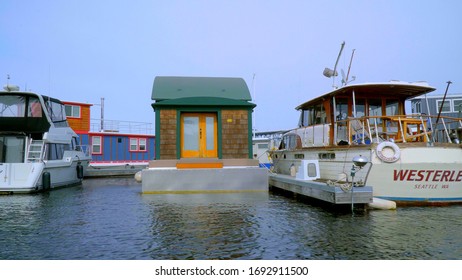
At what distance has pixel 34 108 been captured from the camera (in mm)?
16391

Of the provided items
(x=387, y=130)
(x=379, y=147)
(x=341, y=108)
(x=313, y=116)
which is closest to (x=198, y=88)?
(x=313, y=116)

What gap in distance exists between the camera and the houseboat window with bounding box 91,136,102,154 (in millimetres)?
27297

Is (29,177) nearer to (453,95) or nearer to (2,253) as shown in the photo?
(2,253)

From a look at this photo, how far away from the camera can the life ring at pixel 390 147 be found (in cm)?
1038

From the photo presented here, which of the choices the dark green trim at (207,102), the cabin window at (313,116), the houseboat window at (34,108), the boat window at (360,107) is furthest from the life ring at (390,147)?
the houseboat window at (34,108)

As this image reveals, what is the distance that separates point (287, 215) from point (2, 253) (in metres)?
6.19

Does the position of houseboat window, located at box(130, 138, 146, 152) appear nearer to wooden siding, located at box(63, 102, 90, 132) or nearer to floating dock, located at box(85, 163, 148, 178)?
floating dock, located at box(85, 163, 148, 178)

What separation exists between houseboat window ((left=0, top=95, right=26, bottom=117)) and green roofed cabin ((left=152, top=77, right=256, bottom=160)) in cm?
657

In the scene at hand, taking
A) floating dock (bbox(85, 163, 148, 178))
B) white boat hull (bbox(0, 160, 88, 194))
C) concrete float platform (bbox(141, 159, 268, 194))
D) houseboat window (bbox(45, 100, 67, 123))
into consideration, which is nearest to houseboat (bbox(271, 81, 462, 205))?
concrete float platform (bbox(141, 159, 268, 194))

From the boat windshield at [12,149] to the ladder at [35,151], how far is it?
1.14ft

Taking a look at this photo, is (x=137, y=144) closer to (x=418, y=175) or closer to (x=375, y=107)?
(x=375, y=107)

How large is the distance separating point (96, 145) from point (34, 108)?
11.4 meters

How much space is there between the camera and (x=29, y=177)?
48.3 feet

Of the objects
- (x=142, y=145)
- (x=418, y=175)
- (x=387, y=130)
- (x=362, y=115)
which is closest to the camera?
(x=418, y=175)
